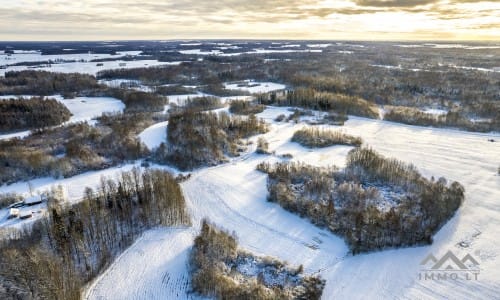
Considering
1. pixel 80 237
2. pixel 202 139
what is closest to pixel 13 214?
pixel 80 237

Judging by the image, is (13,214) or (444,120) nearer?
(13,214)

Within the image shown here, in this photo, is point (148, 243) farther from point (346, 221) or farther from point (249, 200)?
point (346, 221)

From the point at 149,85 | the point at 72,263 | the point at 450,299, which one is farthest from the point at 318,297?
the point at 149,85

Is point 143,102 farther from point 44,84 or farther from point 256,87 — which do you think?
point 44,84

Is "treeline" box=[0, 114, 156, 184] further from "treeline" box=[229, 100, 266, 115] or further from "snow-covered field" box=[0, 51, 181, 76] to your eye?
"snow-covered field" box=[0, 51, 181, 76]

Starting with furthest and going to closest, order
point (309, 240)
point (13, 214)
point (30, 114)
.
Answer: point (30, 114), point (13, 214), point (309, 240)

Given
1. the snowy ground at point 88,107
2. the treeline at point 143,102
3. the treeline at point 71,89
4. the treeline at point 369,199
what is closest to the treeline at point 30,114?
the snowy ground at point 88,107

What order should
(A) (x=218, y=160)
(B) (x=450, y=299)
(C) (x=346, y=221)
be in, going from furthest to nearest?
(A) (x=218, y=160) < (C) (x=346, y=221) < (B) (x=450, y=299)
